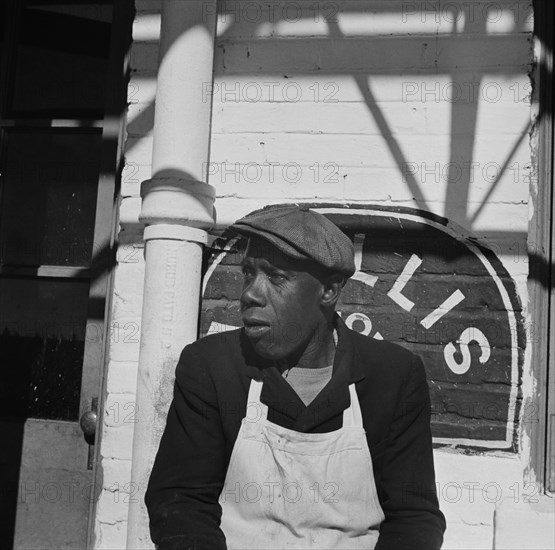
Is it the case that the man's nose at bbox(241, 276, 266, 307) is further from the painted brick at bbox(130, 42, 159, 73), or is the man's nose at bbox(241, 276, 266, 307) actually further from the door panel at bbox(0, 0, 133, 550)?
the painted brick at bbox(130, 42, 159, 73)

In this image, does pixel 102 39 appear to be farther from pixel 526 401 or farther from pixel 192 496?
pixel 526 401

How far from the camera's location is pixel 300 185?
3029 millimetres

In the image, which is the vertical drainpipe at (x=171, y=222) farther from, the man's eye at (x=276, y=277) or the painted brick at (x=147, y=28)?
the man's eye at (x=276, y=277)

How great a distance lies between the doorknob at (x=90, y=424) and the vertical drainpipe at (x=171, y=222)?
1.39ft

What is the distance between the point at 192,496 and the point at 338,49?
6.38 ft

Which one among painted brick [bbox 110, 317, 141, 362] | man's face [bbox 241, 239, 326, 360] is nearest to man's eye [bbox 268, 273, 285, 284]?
man's face [bbox 241, 239, 326, 360]

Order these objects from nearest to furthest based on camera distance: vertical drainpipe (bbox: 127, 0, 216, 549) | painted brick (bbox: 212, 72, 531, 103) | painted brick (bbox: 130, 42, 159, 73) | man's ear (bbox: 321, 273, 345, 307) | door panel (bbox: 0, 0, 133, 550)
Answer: man's ear (bbox: 321, 273, 345, 307)
vertical drainpipe (bbox: 127, 0, 216, 549)
painted brick (bbox: 212, 72, 531, 103)
painted brick (bbox: 130, 42, 159, 73)
door panel (bbox: 0, 0, 133, 550)

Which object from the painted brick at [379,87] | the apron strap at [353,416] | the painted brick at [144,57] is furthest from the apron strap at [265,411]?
the painted brick at [144,57]

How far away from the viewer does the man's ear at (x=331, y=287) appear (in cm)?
241

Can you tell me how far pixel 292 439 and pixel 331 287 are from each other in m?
0.52

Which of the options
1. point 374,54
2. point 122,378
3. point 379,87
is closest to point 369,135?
point 379,87

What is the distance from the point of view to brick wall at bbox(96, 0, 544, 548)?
288 cm

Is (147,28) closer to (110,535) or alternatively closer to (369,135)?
(369,135)

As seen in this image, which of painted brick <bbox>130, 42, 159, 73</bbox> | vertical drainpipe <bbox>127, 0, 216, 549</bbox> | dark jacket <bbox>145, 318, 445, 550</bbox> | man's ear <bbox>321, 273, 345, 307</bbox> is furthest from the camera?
painted brick <bbox>130, 42, 159, 73</bbox>
